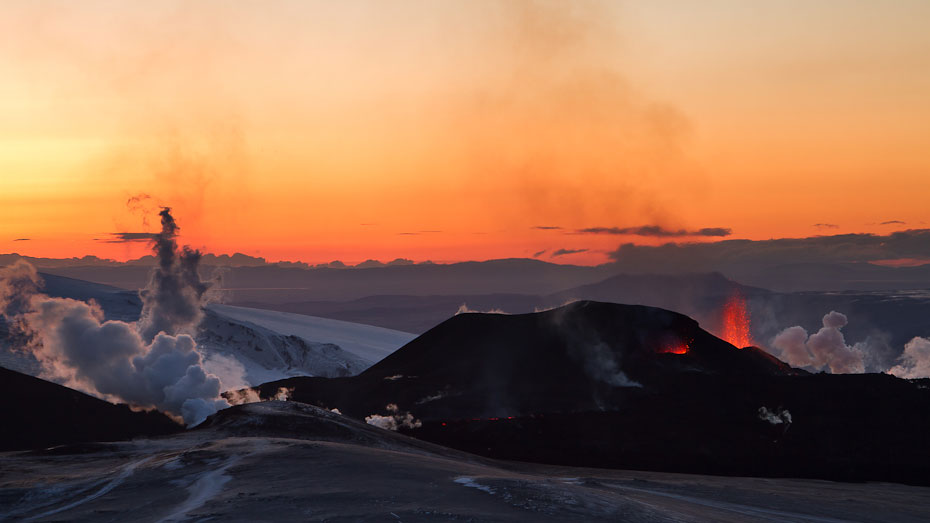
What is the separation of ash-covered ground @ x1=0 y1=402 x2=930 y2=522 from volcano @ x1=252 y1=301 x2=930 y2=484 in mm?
11018

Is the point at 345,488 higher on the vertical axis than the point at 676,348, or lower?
lower

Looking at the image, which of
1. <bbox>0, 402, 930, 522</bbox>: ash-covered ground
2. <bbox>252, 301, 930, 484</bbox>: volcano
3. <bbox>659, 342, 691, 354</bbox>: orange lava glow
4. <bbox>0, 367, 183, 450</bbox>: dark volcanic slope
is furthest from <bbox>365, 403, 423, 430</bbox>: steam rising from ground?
<bbox>659, 342, 691, 354</bbox>: orange lava glow

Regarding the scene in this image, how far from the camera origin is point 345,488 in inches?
2454

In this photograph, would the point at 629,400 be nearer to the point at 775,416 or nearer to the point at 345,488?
the point at 775,416

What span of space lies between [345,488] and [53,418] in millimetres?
71806

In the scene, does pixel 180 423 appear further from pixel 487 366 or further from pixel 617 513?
pixel 617 513

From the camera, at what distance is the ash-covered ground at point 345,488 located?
56.6 m

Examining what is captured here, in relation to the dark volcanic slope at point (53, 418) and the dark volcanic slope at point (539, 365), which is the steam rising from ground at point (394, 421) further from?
the dark volcanic slope at point (53, 418)

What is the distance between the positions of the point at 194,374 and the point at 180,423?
1223 centimetres

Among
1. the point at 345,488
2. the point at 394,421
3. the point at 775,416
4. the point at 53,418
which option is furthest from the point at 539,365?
the point at 345,488

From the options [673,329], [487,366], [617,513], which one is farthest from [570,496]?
[673,329]

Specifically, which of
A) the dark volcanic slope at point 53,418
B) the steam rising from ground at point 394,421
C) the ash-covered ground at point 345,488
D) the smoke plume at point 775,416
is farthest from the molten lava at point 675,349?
the dark volcanic slope at point 53,418

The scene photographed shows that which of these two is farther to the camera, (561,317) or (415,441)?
(561,317)

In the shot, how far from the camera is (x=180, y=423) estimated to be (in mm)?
136125
